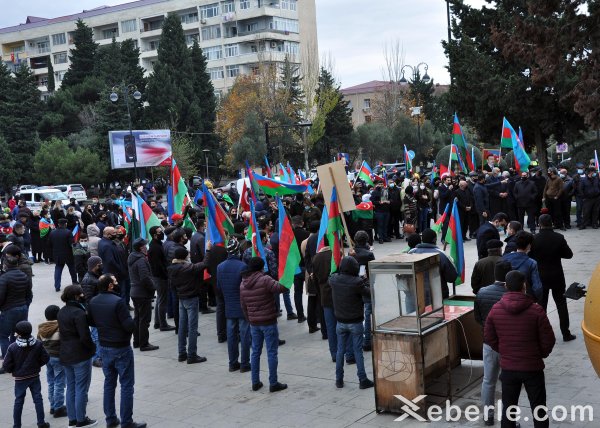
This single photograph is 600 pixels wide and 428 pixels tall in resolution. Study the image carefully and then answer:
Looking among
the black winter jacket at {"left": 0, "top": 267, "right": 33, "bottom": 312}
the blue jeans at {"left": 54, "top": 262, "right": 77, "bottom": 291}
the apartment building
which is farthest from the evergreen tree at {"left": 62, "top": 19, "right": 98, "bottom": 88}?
the black winter jacket at {"left": 0, "top": 267, "right": 33, "bottom": 312}

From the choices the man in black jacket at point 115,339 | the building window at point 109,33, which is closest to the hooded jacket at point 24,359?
the man in black jacket at point 115,339

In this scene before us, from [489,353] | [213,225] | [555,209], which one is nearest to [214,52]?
[555,209]

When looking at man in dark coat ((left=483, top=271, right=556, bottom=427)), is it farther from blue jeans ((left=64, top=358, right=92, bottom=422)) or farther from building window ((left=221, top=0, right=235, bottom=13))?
building window ((left=221, top=0, right=235, bottom=13))

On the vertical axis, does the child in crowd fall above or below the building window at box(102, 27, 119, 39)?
below

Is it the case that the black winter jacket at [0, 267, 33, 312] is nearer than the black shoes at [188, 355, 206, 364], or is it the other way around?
the black winter jacket at [0, 267, 33, 312]

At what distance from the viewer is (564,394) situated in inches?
313

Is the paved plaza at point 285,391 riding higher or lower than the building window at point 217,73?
lower

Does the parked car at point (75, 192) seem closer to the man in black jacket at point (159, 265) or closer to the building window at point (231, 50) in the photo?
the man in black jacket at point (159, 265)

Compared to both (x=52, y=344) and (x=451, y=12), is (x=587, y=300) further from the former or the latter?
(x=451, y=12)

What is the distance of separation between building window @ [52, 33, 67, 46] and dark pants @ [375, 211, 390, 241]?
81898 millimetres

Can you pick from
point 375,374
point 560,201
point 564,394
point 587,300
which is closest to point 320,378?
point 375,374

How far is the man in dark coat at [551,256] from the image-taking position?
9578 millimetres

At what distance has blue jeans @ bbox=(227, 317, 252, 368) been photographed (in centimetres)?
979

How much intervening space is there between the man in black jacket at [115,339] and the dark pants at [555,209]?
14.9 m
